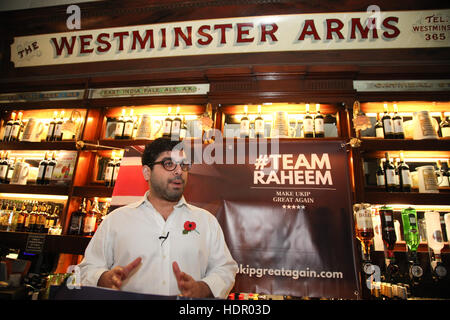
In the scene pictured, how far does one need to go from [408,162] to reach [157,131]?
2938 millimetres

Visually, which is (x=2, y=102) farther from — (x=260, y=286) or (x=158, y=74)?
(x=260, y=286)

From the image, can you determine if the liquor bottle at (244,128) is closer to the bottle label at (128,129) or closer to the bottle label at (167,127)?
the bottle label at (167,127)

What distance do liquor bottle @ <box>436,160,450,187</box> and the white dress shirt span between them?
242 cm

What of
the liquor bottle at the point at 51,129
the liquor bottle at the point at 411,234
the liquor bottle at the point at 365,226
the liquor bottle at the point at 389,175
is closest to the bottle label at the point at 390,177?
the liquor bottle at the point at 389,175

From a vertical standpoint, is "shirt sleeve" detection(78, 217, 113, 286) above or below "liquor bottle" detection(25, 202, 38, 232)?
below

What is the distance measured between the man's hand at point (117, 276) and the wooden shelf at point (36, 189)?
191 centimetres

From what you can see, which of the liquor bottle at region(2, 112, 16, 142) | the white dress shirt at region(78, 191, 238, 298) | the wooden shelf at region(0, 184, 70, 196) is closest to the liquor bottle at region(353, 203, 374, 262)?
the white dress shirt at region(78, 191, 238, 298)

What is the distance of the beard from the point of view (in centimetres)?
167

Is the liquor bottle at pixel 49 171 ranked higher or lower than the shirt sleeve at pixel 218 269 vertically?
higher

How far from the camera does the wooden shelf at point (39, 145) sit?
297 cm

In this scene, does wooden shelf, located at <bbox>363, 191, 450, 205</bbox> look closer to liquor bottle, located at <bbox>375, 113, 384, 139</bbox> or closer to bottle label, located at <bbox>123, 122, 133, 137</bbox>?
liquor bottle, located at <bbox>375, 113, 384, 139</bbox>
